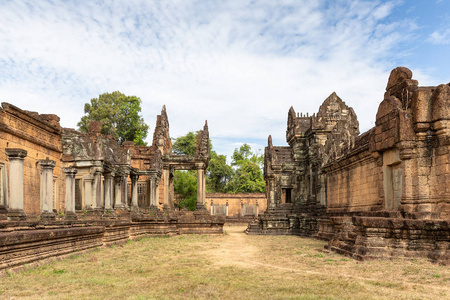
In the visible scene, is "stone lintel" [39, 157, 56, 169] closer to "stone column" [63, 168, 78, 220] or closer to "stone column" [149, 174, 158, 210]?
"stone column" [63, 168, 78, 220]

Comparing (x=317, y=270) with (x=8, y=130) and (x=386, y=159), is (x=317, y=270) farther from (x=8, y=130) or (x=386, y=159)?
(x=8, y=130)

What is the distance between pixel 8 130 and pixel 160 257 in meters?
9.52

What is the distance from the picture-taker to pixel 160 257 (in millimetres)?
10461

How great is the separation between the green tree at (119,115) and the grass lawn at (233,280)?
3571 cm

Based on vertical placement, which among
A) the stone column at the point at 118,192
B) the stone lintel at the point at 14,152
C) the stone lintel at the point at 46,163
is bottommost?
the stone column at the point at 118,192

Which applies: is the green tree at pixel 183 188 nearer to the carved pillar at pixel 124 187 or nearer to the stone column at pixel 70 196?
the carved pillar at pixel 124 187

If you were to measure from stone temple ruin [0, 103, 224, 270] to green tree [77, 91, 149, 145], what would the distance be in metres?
15.4

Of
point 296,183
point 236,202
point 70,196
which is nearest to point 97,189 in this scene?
point 70,196

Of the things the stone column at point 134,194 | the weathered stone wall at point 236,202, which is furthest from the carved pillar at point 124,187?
the weathered stone wall at point 236,202

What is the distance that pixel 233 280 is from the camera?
262 inches

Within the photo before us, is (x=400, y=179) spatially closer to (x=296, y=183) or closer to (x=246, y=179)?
(x=296, y=183)

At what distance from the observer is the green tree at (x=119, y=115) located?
4294cm

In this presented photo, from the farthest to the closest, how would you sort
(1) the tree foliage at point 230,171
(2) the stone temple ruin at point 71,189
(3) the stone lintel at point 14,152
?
(1) the tree foliage at point 230,171, (3) the stone lintel at point 14,152, (2) the stone temple ruin at point 71,189

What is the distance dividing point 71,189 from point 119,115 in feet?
93.4
